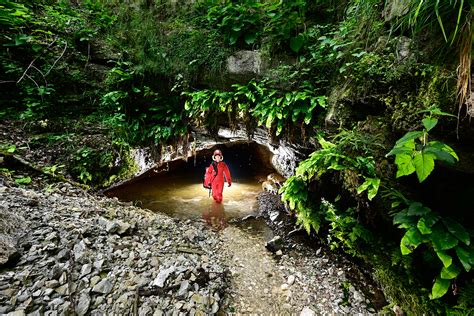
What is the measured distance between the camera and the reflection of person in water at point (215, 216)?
6.27 m

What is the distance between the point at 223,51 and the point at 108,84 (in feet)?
12.7

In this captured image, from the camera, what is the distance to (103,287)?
274 centimetres

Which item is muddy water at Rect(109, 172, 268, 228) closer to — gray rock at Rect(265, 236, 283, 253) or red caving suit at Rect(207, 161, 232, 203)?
red caving suit at Rect(207, 161, 232, 203)

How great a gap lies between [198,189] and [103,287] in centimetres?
720

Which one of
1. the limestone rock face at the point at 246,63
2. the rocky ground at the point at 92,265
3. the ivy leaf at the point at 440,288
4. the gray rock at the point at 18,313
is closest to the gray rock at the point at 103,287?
the rocky ground at the point at 92,265

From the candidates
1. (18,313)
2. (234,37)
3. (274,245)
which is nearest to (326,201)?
(274,245)

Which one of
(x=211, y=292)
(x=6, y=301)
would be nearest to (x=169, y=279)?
(x=211, y=292)

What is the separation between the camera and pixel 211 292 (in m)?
3.35

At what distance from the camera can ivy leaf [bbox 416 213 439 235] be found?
8.07ft

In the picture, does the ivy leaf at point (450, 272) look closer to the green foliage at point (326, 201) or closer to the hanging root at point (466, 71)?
the green foliage at point (326, 201)

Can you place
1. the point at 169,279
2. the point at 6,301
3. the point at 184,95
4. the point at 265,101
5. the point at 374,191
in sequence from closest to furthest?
the point at 6,301
the point at 374,191
the point at 169,279
the point at 265,101
the point at 184,95

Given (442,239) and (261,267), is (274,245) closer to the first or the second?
(261,267)

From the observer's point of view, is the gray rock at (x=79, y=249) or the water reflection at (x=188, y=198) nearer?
the gray rock at (x=79, y=249)

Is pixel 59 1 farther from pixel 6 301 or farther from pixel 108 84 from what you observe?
pixel 6 301
